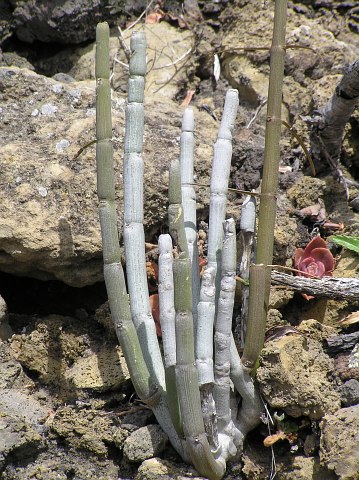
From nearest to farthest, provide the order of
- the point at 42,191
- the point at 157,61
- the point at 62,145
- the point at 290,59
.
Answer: the point at 42,191, the point at 62,145, the point at 290,59, the point at 157,61

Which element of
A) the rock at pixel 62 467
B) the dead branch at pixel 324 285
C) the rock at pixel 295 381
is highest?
the dead branch at pixel 324 285

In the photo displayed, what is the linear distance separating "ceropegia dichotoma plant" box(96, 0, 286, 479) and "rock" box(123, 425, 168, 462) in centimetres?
4

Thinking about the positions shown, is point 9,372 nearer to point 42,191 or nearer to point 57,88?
point 42,191

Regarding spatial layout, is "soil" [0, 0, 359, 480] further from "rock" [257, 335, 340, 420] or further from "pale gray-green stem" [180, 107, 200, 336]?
"pale gray-green stem" [180, 107, 200, 336]

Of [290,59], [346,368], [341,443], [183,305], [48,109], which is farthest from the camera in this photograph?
[290,59]

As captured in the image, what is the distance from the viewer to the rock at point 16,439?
2174 mm

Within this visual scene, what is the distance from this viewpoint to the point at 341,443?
211 centimetres

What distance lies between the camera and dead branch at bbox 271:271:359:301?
2.44 metres

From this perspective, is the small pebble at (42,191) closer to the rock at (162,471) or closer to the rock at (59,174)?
the rock at (59,174)

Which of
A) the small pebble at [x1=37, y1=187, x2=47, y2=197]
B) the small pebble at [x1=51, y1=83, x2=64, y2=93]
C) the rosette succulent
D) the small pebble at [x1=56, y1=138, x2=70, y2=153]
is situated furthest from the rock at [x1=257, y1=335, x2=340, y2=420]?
the small pebble at [x1=51, y1=83, x2=64, y2=93]

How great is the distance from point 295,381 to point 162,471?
53 cm

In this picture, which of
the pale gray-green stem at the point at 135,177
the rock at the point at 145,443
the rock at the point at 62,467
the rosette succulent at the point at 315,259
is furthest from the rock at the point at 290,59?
the rock at the point at 62,467

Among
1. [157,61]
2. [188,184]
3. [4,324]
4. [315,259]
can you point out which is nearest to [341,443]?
[315,259]

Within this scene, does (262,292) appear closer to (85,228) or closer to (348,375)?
(348,375)
